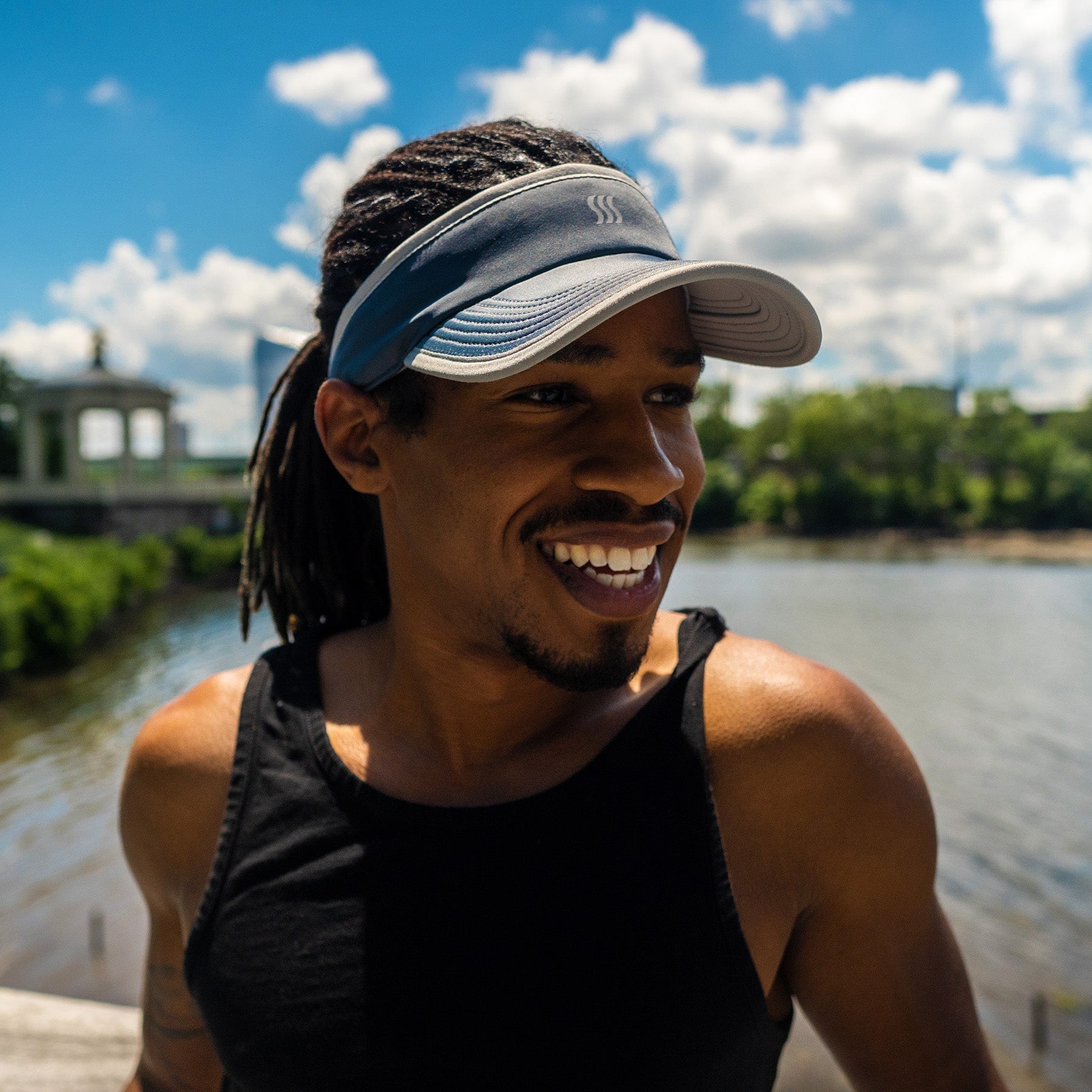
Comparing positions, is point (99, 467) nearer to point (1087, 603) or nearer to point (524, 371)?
point (1087, 603)

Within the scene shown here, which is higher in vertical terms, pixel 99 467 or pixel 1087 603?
pixel 99 467

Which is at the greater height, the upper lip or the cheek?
the cheek

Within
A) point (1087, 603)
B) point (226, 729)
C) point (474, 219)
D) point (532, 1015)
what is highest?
point (474, 219)

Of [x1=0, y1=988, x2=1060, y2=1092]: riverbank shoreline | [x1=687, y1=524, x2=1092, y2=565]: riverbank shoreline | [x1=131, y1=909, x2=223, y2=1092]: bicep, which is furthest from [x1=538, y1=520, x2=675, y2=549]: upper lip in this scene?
[x1=687, y1=524, x2=1092, y2=565]: riverbank shoreline

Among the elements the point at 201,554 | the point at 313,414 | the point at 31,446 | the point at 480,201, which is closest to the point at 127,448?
the point at 31,446

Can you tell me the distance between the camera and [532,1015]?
130 cm

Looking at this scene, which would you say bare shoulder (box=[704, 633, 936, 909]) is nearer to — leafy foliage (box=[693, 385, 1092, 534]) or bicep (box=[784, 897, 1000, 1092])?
bicep (box=[784, 897, 1000, 1092])

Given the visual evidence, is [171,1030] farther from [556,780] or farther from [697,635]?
[697,635]

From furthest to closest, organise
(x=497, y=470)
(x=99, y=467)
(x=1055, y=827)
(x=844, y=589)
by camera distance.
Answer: (x=99, y=467) → (x=844, y=589) → (x=1055, y=827) → (x=497, y=470)

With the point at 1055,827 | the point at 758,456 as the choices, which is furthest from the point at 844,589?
the point at 758,456

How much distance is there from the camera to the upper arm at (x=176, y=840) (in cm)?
161

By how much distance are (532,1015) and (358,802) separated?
0.39 m

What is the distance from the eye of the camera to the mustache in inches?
54.0

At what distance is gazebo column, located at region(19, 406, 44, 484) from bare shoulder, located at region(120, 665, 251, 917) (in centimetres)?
4329
